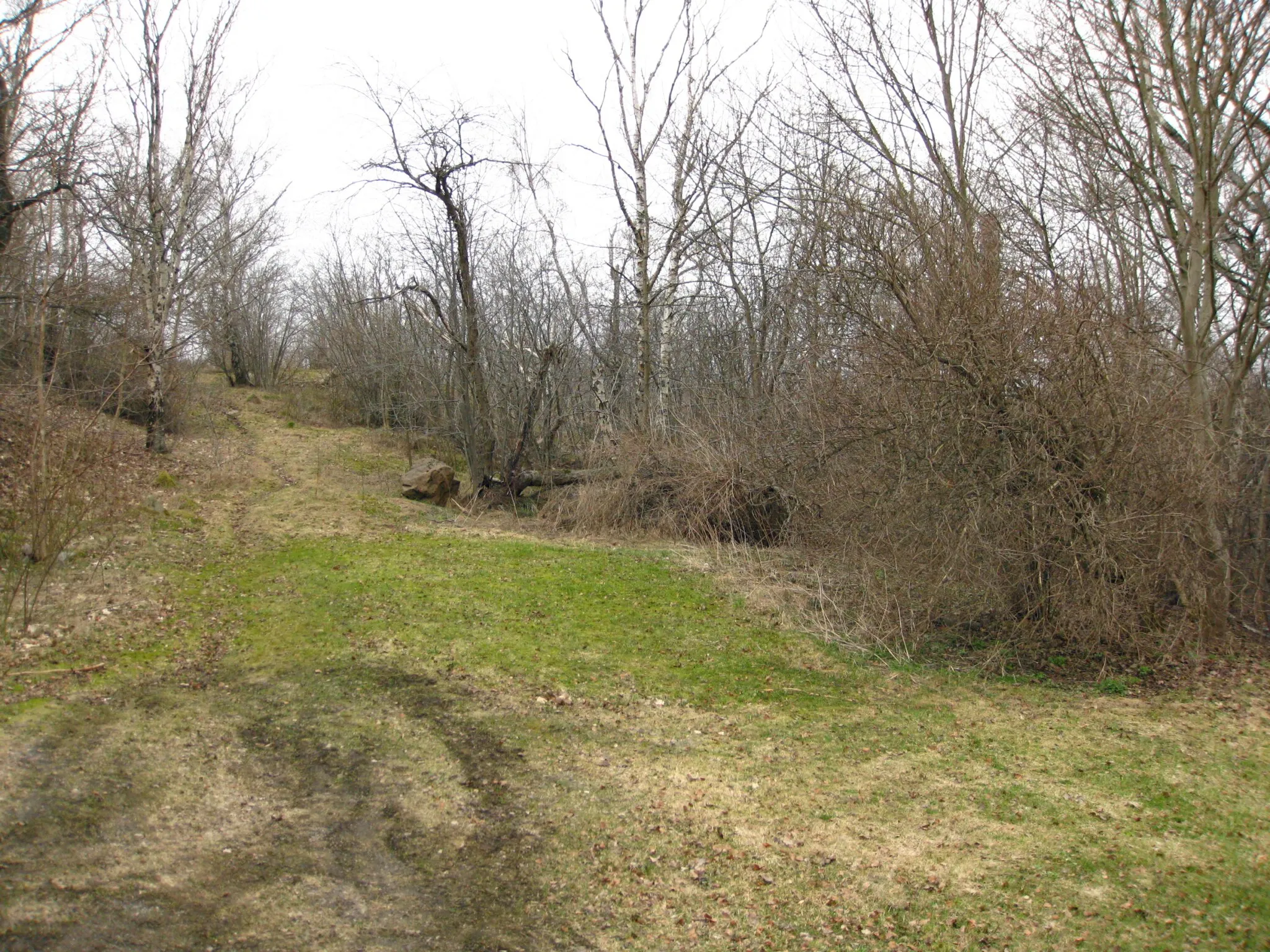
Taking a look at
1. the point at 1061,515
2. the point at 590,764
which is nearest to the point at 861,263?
the point at 1061,515

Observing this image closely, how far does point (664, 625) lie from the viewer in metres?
8.63

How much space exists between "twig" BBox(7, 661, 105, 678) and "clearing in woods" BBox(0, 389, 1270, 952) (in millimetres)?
58

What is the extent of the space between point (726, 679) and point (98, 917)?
461 cm

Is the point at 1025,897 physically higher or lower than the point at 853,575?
lower

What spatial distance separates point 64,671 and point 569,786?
3.91 meters

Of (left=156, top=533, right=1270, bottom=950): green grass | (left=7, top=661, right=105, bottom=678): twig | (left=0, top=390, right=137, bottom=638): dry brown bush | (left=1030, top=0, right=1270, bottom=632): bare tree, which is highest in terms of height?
(left=1030, top=0, right=1270, bottom=632): bare tree

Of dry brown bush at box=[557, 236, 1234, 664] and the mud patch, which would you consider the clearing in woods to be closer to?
the mud patch

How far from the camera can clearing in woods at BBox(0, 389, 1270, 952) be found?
403 cm

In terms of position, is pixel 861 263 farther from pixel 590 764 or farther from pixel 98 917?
pixel 98 917

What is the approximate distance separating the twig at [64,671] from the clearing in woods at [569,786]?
6 cm

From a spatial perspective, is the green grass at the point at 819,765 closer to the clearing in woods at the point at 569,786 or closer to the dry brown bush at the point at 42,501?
the clearing in woods at the point at 569,786

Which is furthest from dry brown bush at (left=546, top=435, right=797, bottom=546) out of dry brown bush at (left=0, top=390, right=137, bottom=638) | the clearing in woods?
dry brown bush at (left=0, top=390, right=137, bottom=638)

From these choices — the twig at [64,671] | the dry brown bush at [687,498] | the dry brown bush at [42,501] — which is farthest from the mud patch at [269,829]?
the dry brown bush at [687,498]

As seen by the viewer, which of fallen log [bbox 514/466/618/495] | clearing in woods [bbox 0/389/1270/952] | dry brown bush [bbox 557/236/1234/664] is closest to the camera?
clearing in woods [bbox 0/389/1270/952]
